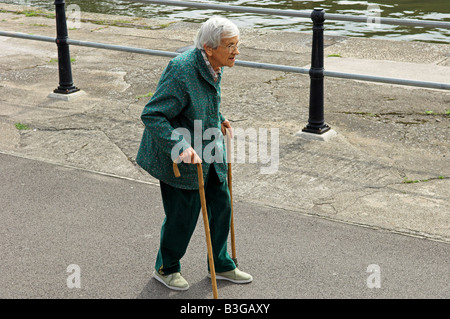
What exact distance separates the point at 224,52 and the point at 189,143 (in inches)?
22.1

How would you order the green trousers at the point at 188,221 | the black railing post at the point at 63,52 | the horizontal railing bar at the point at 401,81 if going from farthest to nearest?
the black railing post at the point at 63,52
the horizontal railing bar at the point at 401,81
the green trousers at the point at 188,221

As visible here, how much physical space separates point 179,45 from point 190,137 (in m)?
7.40

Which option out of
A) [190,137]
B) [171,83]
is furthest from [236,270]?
[171,83]

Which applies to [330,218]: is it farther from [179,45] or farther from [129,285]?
[179,45]

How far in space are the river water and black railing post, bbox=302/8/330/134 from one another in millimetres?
6450

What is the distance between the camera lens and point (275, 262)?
16.2ft

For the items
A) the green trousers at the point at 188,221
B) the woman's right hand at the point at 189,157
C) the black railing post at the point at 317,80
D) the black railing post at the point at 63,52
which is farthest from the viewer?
the black railing post at the point at 63,52

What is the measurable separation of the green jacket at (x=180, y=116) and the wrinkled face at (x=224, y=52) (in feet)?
0.19

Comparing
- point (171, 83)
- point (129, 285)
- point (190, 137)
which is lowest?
point (129, 285)

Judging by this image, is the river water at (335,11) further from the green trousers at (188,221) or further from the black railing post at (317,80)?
the green trousers at (188,221)

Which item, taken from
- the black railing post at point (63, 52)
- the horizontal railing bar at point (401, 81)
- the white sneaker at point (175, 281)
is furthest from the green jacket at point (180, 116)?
the black railing post at point (63, 52)

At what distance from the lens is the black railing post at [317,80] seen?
22.6 feet

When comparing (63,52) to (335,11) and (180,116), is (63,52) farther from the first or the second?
(335,11)

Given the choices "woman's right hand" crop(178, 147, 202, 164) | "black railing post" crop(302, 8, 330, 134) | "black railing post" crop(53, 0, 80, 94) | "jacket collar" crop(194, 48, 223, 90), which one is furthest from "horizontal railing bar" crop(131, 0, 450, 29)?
"woman's right hand" crop(178, 147, 202, 164)
